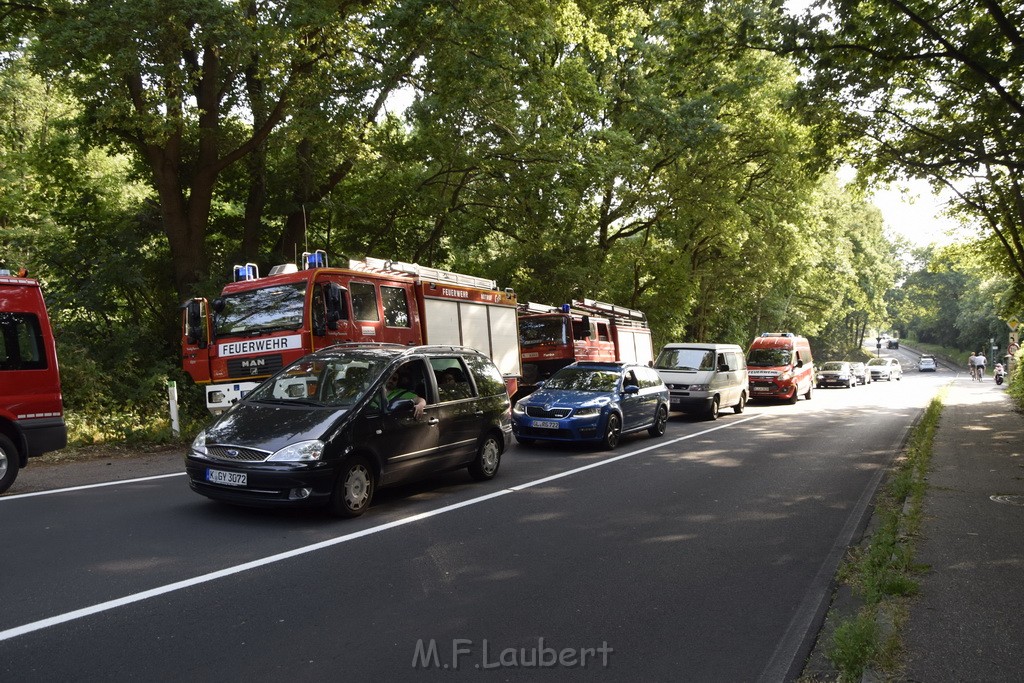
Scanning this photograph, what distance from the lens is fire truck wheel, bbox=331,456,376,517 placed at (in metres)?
7.59

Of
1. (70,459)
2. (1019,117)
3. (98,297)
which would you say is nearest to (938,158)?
(1019,117)

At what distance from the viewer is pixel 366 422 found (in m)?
7.94

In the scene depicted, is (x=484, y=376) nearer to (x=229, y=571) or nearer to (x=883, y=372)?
(x=229, y=571)

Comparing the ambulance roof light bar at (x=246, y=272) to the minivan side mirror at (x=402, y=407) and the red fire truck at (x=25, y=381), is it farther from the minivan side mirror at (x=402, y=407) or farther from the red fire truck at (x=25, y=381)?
the minivan side mirror at (x=402, y=407)

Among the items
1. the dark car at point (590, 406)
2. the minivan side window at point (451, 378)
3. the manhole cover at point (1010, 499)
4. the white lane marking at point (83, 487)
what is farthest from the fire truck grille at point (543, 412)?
the manhole cover at point (1010, 499)

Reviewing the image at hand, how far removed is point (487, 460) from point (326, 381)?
265cm

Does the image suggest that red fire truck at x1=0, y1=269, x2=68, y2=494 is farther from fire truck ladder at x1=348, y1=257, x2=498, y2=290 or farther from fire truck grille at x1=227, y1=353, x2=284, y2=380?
fire truck ladder at x1=348, y1=257, x2=498, y2=290

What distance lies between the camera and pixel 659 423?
16.2 m

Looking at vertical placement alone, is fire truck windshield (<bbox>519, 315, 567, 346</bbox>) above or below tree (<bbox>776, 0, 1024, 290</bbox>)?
below

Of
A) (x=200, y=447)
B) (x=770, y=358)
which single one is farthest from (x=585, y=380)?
(x=770, y=358)

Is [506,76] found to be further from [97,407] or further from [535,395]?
[97,407]

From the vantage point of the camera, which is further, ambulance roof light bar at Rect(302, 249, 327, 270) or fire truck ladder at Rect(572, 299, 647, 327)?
fire truck ladder at Rect(572, 299, 647, 327)

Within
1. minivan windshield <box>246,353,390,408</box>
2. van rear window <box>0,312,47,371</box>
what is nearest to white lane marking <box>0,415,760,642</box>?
minivan windshield <box>246,353,390,408</box>

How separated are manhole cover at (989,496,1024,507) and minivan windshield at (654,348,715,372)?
40.8 ft
